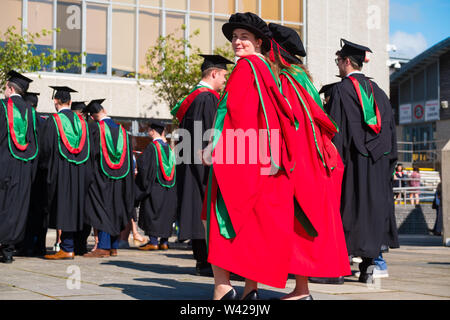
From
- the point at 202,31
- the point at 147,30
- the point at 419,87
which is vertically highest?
the point at 419,87

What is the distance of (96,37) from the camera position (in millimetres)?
24891

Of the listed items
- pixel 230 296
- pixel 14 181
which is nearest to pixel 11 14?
pixel 14 181

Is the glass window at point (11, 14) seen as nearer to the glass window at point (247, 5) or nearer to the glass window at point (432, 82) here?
the glass window at point (247, 5)

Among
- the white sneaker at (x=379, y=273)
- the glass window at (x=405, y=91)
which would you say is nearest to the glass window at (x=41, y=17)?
the white sneaker at (x=379, y=273)

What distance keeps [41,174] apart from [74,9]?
49.4 ft

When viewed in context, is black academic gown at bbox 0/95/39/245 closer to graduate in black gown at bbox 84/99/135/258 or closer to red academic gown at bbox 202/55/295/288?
graduate in black gown at bbox 84/99/135/258

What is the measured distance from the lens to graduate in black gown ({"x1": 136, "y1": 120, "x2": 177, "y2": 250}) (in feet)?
40.4

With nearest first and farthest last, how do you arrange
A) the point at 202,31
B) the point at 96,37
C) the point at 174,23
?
the point at 96,37
the point at 174,23
the point at 202,31

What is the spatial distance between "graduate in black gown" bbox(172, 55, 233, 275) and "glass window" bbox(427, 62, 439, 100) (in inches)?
1700

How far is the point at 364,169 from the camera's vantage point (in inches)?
289

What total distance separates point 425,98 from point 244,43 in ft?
152

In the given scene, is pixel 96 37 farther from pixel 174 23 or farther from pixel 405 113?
pixel 405 113
